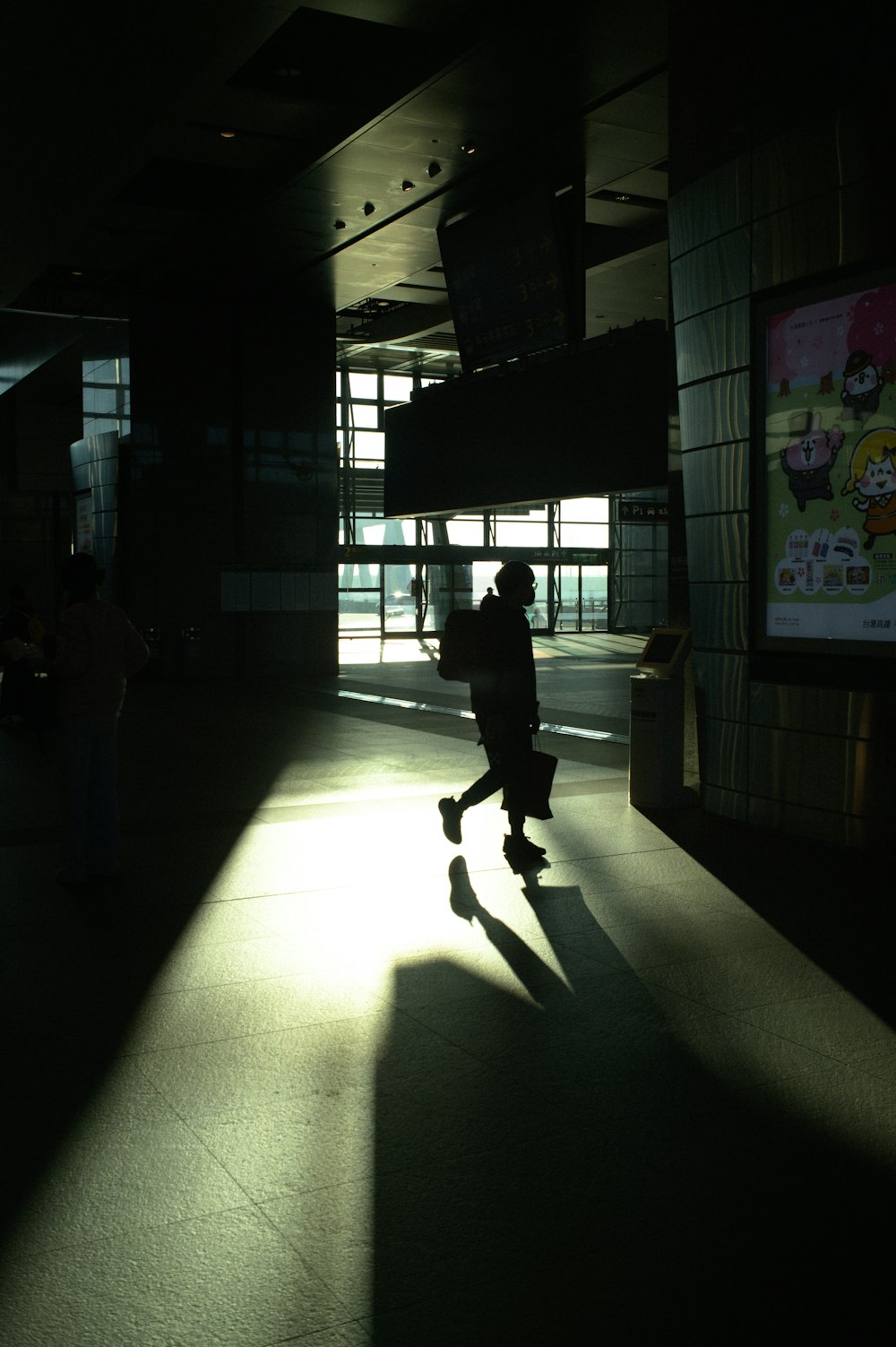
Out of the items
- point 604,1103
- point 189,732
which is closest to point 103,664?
point 604,1103

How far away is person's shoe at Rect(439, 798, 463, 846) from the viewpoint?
301 inches

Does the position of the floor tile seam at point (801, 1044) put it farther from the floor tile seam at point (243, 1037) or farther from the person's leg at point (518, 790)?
the person's leg at point (518, 790)

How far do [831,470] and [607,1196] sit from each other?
518cm

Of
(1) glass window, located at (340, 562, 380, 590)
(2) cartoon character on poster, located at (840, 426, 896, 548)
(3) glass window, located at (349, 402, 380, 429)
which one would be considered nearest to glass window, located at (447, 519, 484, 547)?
(1) glass window, located at (340, 562, 380, 590)

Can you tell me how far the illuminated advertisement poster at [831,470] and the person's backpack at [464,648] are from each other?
79.7 inches

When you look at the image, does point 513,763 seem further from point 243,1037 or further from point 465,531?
point 465,531

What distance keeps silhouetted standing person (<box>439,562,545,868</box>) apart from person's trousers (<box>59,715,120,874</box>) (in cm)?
211

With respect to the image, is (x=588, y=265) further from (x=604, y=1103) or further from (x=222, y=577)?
(x=604, y=1103)

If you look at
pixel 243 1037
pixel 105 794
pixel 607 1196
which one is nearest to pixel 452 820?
pixel 105 794

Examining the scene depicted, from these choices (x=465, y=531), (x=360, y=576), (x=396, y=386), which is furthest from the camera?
(x=465, y=531)

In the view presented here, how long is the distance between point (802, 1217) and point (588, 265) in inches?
661

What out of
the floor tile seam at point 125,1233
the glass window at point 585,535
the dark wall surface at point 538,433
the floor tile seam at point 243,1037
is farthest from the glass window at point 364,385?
the floor tile seam at point 125,1233

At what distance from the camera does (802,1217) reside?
3.06 meters

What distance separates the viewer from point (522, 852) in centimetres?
727
